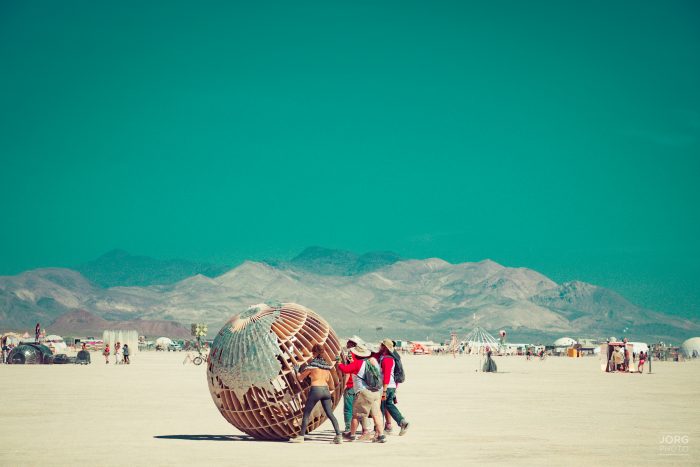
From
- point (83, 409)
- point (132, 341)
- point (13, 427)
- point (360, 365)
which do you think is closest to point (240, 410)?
point (360, 365)

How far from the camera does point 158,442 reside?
59.5ft

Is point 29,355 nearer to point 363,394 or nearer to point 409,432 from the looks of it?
point 409,432

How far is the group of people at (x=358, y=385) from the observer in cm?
1742

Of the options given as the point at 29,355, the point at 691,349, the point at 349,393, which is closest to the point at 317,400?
the point at 349,393

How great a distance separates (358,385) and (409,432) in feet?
7.88

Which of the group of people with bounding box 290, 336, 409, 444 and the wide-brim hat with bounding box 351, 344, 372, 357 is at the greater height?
the wide-brim hat with bounding box 351, 344, 372, 357

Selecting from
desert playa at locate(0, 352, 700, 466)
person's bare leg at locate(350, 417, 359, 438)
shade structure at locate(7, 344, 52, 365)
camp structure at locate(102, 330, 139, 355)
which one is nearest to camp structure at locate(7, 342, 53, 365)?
shade structure at locate(7, 344, 52, 365)

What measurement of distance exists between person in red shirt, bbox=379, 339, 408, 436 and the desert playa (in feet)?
1.35

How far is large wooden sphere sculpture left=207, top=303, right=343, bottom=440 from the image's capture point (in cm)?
1733

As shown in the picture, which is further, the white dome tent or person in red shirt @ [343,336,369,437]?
the white dome tent

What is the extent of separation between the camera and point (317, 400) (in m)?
17.4

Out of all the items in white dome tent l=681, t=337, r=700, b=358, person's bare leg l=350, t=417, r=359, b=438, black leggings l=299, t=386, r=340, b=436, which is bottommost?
person's bare leg l=350, t=417, r=359, b=438

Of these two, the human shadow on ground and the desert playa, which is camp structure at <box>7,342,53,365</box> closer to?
the desert playa

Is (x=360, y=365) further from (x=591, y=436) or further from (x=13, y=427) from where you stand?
(x=13, y=427)
